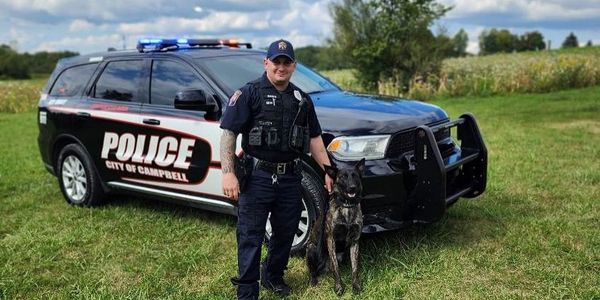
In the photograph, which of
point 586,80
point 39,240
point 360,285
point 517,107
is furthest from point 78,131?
point 586,80

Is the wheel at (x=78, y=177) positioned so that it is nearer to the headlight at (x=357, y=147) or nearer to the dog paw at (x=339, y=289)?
the headlight at (x=357, y=147)

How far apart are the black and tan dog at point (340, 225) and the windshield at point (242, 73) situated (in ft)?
5.06

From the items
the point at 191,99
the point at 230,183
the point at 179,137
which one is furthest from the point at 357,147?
the point at 179,137

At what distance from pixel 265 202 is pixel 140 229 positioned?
7.74ft

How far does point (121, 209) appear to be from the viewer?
6059 mm

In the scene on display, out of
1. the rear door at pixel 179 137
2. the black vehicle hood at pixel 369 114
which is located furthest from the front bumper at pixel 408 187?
the rear door at pixel 179 137

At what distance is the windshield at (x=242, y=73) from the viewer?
16.1 feet

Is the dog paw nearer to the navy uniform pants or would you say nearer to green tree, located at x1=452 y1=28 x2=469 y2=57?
the navy uniform pants

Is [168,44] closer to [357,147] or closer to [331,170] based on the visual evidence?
[357,147]

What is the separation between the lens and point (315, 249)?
3.87 m

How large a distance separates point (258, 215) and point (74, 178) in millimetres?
3573

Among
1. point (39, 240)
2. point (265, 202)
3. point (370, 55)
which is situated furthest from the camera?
point (370, 55)

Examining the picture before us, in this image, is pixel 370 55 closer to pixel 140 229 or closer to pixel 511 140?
pixel 511 140

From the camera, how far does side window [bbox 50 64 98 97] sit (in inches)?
242
